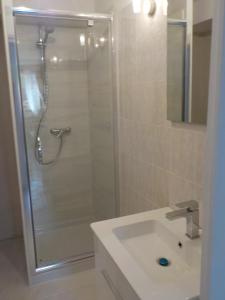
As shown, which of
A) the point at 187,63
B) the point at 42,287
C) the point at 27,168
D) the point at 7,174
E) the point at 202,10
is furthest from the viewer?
the point at 7,174

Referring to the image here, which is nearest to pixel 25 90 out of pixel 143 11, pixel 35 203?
pixel 35 203

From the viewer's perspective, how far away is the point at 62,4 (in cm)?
247

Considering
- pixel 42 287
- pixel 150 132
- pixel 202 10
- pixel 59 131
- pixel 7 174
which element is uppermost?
pixel 202 10

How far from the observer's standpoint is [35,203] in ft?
8.77

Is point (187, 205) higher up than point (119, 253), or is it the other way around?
point (187, 205)

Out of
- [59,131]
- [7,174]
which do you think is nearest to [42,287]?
[7,174]

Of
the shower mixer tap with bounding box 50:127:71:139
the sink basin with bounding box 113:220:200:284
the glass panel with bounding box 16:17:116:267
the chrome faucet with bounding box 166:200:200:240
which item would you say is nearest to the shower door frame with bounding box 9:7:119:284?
the glass panel with bounding box 16:17:116:267

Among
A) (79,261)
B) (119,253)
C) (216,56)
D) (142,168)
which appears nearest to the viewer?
(216,56)

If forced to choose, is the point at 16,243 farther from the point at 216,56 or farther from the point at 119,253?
the point at 216,56

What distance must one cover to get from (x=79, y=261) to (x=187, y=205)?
1426 mm

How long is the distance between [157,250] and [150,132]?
74 centimetres

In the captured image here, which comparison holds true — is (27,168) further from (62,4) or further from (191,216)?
(62,4)

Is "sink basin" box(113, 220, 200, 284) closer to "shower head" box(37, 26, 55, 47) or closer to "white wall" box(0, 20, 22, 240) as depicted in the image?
"white wall" box(0, 20, 22, 240)

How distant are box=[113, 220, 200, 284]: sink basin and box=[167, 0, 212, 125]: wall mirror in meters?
0.58
